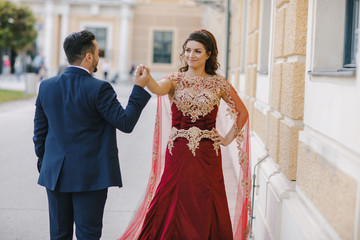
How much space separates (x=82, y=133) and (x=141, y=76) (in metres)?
0.54

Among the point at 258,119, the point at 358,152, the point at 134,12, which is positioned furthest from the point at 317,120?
the point at 134,12

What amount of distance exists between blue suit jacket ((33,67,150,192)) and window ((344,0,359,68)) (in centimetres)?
125

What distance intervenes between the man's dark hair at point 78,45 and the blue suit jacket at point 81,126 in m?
0.08

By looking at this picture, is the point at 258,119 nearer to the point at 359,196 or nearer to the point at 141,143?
the point at 359,196

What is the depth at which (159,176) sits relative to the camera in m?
4.27

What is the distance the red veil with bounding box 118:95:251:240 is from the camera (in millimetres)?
4168

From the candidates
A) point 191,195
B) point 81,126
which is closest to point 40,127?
point 81,126

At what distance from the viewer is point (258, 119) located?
571 cm

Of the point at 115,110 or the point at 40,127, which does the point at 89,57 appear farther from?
the point at 40,127

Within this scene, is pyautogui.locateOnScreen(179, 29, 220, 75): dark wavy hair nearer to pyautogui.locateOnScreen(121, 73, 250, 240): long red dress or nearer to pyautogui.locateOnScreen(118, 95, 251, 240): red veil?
pyautogui.locateOnScreen(121, 73, 250, 240): long red dress

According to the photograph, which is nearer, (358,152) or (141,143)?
(358,152)

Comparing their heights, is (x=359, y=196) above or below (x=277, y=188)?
above

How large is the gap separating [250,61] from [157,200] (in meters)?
3.50

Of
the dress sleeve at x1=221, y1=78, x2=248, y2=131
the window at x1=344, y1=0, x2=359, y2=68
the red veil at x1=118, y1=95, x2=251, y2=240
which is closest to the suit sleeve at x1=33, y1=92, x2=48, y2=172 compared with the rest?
the red veil at x1=118, y1=95, x2=251, y2=240
